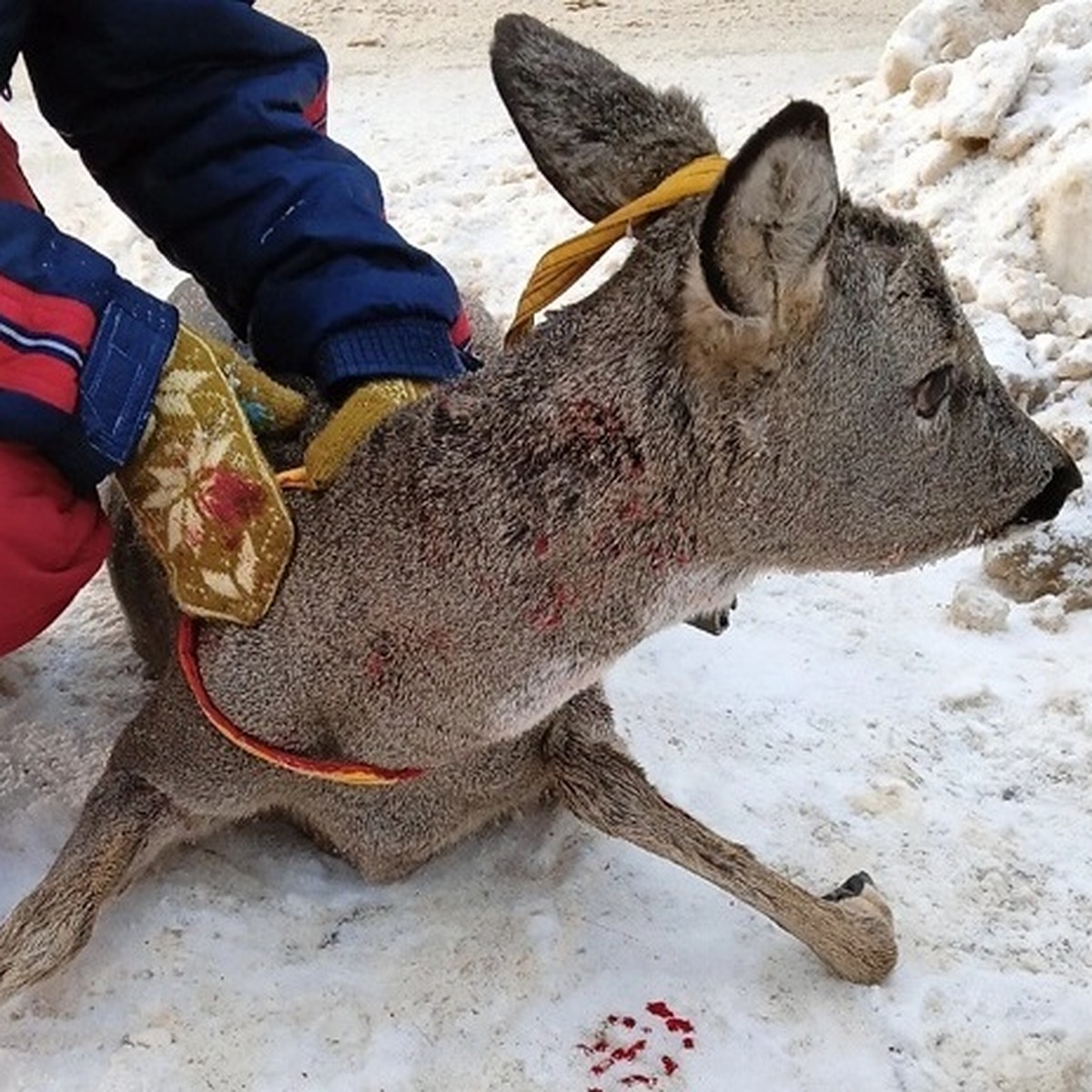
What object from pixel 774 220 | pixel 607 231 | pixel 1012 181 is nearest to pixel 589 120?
pixel 607 231

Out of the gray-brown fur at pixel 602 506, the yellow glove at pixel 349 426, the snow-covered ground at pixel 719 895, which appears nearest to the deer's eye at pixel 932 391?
the gray-brown fur at pixel 602 506

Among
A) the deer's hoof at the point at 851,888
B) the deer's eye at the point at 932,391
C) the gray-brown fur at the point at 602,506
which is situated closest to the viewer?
the gray-brown fur at the point at 602,506

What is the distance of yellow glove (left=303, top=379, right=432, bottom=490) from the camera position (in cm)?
274

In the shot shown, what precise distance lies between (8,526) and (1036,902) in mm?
1694

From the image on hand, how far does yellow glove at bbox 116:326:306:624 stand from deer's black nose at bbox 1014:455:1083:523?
1072 millimetres

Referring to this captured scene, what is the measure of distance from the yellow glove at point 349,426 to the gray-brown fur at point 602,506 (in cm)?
5

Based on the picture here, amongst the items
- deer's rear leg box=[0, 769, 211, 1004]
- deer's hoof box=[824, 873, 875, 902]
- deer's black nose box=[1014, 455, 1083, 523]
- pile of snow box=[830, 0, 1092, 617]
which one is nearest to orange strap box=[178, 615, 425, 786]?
deer's rear leg box=[0, 769, 211, 1004]

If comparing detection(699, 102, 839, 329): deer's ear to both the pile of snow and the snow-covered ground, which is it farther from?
the pile of snow

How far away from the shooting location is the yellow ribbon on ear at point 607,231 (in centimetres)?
248

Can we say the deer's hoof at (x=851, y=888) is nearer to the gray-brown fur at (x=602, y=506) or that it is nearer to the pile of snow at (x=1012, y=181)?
the gray-brown fur at (x=602, y=506)

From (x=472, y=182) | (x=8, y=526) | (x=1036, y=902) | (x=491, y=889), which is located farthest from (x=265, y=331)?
(x=472, y=182)

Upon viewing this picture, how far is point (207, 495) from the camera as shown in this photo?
105 inches

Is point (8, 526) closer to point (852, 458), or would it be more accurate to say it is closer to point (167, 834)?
point (167, 834)

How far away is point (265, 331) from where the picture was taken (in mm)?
3207
